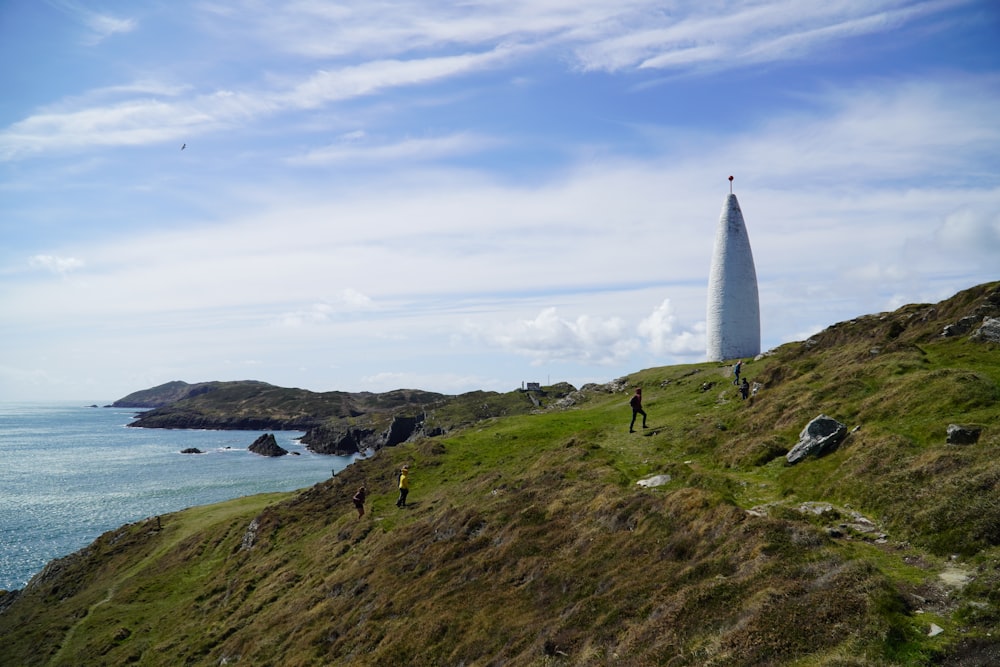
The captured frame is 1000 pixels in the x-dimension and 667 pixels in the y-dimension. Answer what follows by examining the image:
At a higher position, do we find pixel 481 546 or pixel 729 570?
pixel 729 570

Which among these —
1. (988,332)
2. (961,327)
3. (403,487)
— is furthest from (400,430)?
(988,332)

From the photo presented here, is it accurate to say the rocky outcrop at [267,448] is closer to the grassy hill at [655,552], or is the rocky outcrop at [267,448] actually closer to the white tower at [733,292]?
the grassy hill at [655,552]

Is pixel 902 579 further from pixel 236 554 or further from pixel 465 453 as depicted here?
pixel 236 554

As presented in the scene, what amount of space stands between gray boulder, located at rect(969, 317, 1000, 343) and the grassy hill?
78cm

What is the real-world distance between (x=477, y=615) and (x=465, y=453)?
27.9m

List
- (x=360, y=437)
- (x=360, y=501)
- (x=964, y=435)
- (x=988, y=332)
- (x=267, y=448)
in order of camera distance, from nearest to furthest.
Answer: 1. (x=964, y=435)
2. (x=988, y=332)
3. (x=360, y=501)
4. (x=267, y=448)
5. (x=360, y=437)

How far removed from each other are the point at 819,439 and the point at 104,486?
126736mm

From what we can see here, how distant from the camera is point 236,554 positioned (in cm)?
4688

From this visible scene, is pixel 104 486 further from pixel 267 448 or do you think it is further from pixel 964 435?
pixel 964 435

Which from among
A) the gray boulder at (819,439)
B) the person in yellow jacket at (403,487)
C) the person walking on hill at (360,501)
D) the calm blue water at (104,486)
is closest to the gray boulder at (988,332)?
the gray boulder at (819,439)

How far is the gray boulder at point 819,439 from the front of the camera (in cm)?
2259

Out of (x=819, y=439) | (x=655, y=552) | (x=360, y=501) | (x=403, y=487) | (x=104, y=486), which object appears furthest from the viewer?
(x=104, y=486)

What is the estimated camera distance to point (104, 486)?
358 ft

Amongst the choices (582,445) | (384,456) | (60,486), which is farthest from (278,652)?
(60,486)
